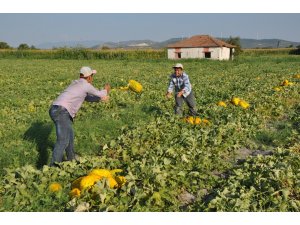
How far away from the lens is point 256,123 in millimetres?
8867

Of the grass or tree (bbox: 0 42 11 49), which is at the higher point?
tree (bbox: 0 42 11 49)

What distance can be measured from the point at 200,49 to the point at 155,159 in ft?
150

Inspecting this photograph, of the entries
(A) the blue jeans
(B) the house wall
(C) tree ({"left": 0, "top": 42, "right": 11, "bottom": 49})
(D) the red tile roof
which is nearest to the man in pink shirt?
(A) the blue jeans

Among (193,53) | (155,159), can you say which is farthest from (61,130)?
(193,53)

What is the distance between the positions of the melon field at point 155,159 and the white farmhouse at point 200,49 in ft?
126

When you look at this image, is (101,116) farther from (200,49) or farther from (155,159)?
(200,49)

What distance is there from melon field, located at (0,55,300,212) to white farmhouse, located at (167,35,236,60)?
1515 inches

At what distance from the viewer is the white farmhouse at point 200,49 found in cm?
4905

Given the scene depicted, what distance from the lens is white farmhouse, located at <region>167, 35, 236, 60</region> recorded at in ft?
161

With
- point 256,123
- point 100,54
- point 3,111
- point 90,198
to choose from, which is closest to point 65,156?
point 90,198

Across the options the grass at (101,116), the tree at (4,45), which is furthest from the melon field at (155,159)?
the tree at (4,45)

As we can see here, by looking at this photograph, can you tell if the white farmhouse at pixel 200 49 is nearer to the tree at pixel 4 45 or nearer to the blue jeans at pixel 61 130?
the blue jeans at pixel 61 130

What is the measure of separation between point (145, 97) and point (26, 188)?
7.38 m

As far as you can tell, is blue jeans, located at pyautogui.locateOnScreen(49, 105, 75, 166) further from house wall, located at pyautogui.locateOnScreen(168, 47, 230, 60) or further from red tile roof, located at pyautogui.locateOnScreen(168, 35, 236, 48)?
house wall, located at pyautogui.locateOnScreen(168, 47, 230, 60)
